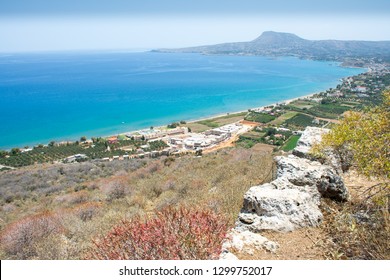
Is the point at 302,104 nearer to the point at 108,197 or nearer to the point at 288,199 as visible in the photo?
the point at 108,197

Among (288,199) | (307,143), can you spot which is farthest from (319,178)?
(307,143)

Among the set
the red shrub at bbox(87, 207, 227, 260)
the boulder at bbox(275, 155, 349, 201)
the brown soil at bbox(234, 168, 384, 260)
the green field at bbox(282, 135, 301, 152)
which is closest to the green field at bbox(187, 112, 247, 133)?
the green field at bbox(282, 135, 301, 152)

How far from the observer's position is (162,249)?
2.73 meters

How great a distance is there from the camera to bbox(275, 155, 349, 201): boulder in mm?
4895

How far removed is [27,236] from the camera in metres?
5.95

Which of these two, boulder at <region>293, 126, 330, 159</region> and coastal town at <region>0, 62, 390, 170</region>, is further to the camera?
coastal town at <region>0, 62, 390, 170</region>

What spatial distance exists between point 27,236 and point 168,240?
4579 millimetres

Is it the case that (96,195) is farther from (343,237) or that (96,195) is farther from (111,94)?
(111,94)

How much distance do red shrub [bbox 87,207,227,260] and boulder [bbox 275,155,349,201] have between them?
7.74 feet

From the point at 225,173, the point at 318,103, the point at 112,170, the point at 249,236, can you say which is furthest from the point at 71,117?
the point at 249,236

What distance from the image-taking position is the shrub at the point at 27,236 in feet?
18.5

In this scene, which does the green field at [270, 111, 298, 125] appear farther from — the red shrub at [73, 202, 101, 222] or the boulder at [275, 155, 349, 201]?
the boulder at [275, 155, 349, 201]

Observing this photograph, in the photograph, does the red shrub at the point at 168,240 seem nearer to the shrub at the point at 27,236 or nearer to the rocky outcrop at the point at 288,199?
the rocky outcrop at the point at 288,199

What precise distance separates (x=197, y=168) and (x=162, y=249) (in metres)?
9.68
